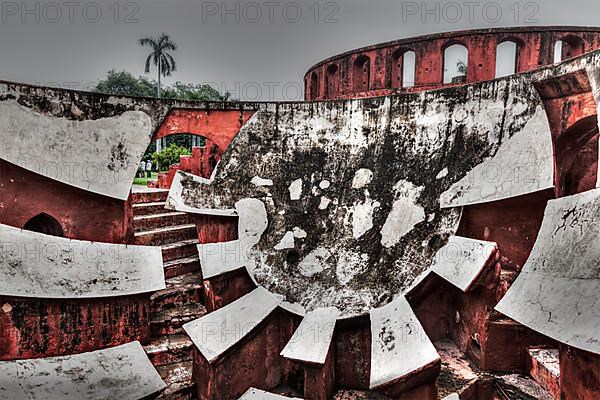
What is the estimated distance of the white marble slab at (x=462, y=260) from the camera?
4.16 m

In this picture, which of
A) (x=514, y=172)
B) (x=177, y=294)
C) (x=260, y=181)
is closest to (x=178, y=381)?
(x=177, y=294)

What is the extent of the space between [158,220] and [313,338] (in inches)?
156

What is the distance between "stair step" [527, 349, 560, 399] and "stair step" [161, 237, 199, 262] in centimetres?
509

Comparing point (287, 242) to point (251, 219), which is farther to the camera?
point (251, 219)

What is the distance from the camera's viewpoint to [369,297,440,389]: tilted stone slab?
3795mm

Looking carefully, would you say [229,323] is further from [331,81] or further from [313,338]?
[331,81]

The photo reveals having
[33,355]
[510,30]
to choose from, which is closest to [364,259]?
[33,355]

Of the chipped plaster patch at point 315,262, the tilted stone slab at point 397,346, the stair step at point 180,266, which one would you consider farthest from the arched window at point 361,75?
the tilted stone slab at point 397,346

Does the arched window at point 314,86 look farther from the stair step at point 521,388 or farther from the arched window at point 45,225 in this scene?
the stair step at point 521,388

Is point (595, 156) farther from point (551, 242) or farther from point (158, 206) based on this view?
point (158, 206)

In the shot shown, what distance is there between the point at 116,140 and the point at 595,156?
663 cm

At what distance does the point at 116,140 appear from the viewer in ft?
19.9

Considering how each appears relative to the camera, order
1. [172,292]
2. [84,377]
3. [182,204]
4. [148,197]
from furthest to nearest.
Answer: [148,197] → [182,204] → [172,292] → [84,377]

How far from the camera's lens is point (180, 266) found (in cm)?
655
